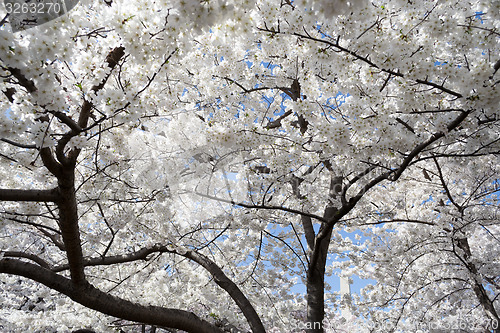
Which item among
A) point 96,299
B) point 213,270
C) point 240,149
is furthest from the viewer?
point 213,270

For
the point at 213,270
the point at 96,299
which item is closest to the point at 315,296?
the point at 213,270

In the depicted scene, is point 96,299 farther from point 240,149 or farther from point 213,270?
point 240,149

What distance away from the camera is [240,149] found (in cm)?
414

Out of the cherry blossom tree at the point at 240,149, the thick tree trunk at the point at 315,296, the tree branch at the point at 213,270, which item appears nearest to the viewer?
the cherry blossom tree at the point at 240,149

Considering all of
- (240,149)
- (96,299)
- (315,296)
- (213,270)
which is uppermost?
(240,149)

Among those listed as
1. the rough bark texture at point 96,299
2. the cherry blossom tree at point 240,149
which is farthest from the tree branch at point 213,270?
the rough bark texture at point 96,299

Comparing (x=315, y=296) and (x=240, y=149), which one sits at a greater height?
(x=240, y=149)

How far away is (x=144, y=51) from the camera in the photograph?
2406 mm

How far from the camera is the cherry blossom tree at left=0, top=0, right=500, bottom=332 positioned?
7.98 feet

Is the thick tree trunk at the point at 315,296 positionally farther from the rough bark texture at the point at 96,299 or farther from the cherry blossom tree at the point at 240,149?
the rough bark texture at the point at 96,299

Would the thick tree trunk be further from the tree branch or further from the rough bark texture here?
the rough bark texture

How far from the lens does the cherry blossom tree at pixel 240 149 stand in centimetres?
243

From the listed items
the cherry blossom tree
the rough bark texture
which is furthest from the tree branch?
the rough bark texture

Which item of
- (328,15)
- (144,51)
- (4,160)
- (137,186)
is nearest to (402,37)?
(328,15)
